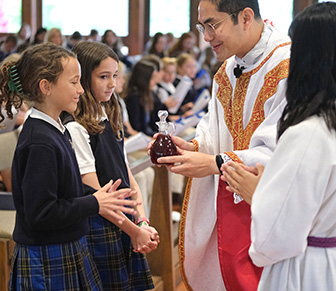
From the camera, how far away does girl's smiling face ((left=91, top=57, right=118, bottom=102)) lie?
7.77ft

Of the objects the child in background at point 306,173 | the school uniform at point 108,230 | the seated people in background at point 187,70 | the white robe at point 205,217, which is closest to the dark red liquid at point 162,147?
the school uniform at point 108,230

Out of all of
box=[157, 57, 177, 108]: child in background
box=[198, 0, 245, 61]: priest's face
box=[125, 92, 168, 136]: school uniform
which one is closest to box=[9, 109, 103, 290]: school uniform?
box=[198, 0, 245, 61]: priest's face

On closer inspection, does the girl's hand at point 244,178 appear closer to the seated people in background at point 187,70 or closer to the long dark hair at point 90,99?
the long dark hair at point 90,99

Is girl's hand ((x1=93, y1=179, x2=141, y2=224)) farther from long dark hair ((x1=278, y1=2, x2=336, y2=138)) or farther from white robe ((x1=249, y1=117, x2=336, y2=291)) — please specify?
long dark hair ((x1=278, y1=2, x2=336, y2=138))

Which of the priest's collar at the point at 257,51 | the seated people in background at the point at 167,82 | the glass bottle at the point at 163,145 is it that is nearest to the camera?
the glass bottle at the point at 163,145

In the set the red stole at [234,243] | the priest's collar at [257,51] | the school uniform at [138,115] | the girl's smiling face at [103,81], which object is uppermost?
the priest's collar at [257,51]

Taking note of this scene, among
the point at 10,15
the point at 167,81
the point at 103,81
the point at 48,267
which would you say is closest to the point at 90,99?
the point at 103,81

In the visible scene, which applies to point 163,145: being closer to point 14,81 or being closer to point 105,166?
point 105,166

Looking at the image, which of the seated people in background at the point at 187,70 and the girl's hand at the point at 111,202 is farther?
the seated people in background at the point at 187,70

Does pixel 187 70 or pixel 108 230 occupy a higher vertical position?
pixel 108 230

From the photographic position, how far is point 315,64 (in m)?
1.53

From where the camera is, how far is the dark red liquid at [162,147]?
223 cm

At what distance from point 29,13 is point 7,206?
1116 centimetres

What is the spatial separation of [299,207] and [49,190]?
828 millimetres
